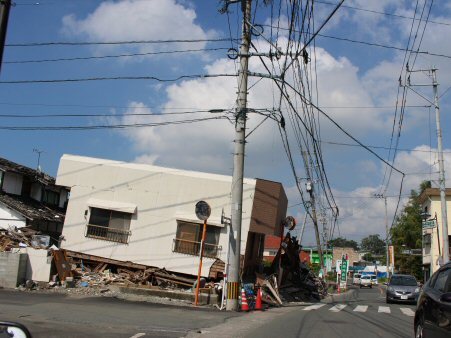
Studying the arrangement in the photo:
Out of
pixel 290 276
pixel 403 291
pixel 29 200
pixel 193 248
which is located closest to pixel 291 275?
pixel 290 276

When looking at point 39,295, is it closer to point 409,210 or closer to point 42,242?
point 42,242

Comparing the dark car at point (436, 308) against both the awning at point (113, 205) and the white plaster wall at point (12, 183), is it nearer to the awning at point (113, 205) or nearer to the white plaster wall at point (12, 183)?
the awning at point (113, 205)

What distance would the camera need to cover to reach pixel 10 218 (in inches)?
1113

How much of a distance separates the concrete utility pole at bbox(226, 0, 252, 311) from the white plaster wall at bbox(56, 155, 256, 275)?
3964 millimetres

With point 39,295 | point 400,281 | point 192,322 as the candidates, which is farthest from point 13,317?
point 400,281

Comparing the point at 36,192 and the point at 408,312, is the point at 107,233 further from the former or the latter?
the point at 408,312

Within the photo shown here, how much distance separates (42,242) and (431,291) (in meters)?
18.0

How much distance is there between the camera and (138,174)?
23219 millimetres

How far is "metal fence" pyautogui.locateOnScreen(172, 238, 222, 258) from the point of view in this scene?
22.2m

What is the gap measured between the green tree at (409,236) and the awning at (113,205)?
182ft

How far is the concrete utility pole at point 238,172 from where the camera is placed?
17.8 metres

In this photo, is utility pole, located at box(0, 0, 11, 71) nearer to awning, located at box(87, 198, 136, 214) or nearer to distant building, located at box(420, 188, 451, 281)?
awning, located at box(87, 198, 136, 214)

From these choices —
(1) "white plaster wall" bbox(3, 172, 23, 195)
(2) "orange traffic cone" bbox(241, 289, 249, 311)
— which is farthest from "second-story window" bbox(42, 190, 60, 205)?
(2) "orange traffic cone" bbox(241, 289, 249, 311)

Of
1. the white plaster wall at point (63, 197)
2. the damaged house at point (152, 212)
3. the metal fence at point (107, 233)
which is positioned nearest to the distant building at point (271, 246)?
the white plaster wall at point (63, 197)
